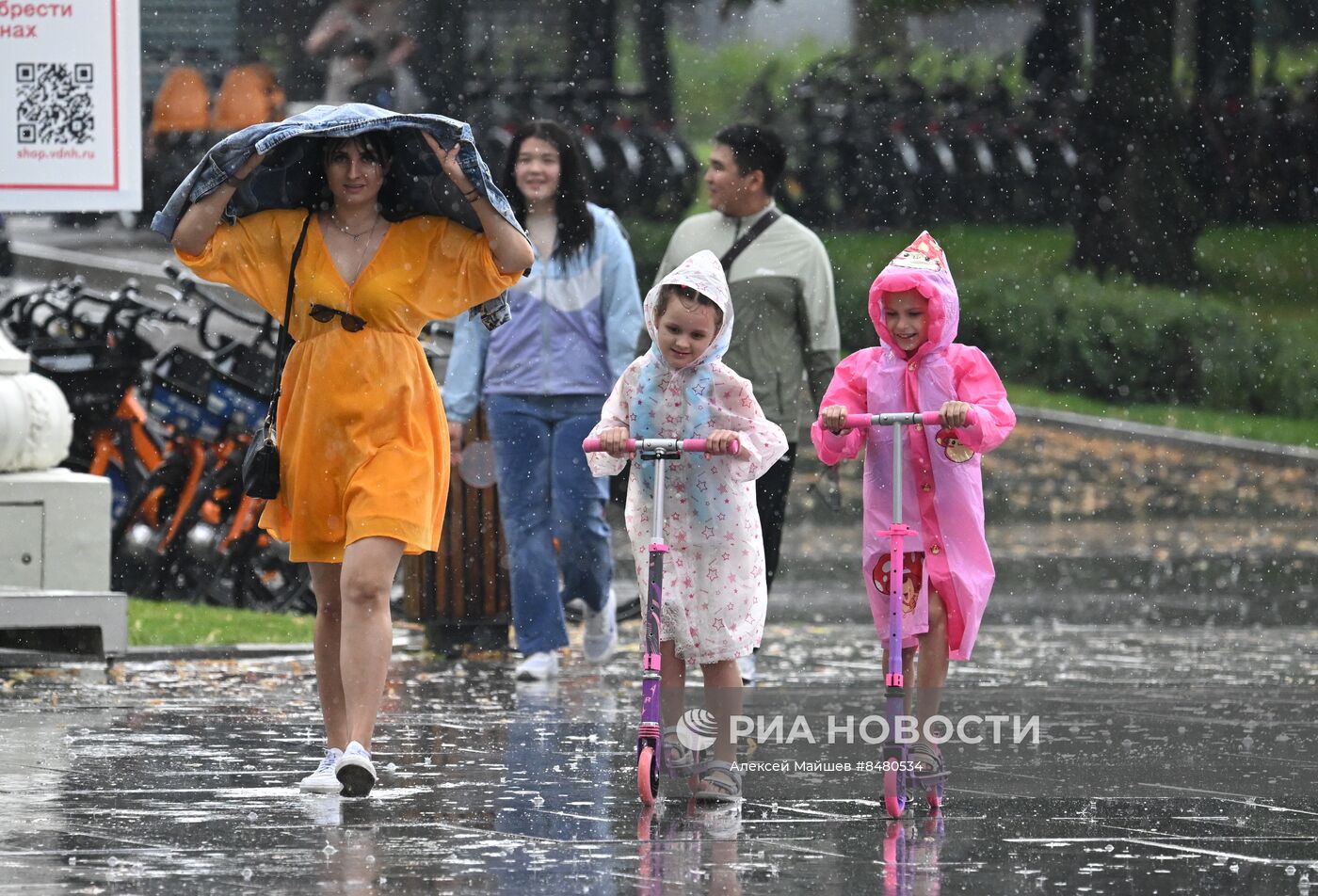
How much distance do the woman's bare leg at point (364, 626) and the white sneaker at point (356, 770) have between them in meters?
0.11

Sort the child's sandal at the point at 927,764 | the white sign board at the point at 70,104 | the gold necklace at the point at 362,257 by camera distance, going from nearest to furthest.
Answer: the child's sandal at the point at 927,764 → the gold necklace at the point at 362,257 → the white sign board at the point at 70,104

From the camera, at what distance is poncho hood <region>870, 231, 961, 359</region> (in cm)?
720

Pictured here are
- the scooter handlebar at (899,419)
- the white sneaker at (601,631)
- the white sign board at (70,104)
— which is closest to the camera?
the scooter handlebar at (899,419)

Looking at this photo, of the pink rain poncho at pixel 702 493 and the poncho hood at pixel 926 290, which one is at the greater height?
the poncho hood at pixel 926 290

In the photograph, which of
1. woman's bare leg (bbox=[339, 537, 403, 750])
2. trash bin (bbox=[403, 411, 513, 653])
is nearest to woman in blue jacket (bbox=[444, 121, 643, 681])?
trash bin (bbox=[403, 411, 513, 653])

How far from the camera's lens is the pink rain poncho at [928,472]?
7.17 m

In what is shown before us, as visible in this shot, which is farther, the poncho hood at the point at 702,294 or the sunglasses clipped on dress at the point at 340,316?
the poncho hood at the point at 702,294

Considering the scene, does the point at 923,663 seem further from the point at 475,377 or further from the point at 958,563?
the point at 475,377

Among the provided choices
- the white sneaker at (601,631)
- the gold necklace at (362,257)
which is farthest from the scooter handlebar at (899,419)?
the white sneaker at (601,631)

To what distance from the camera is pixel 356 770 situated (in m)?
6.64

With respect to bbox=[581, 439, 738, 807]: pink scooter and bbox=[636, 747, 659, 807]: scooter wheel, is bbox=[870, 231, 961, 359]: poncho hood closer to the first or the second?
bbox=[581, 439, 738, 807]: pink scooter

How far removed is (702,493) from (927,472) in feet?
2.13

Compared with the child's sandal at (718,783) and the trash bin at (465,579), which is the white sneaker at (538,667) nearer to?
the trash bin at (465,579)

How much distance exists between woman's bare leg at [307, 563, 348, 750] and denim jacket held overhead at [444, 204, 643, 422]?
2757 millimetres
